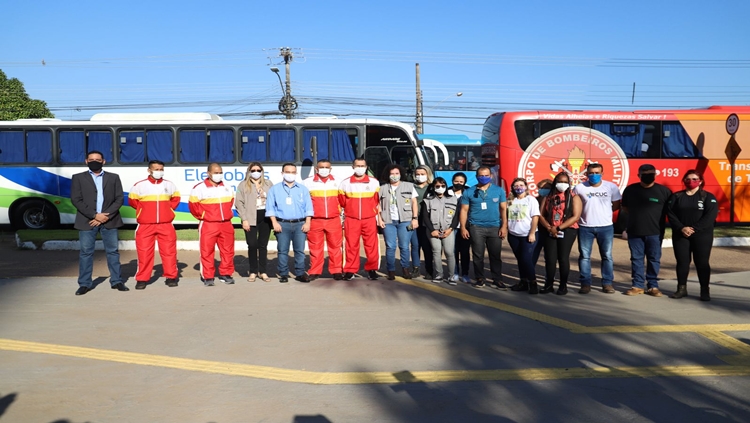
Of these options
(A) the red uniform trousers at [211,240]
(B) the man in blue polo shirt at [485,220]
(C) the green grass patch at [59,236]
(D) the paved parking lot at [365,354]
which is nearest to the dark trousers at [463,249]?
(B) the man in blue polo shirt at [485,220]

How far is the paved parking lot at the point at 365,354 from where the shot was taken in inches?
189

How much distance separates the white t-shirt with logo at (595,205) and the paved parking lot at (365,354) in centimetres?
103

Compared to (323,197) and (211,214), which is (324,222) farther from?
(211,214)

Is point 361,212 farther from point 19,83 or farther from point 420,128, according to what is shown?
point 19,83

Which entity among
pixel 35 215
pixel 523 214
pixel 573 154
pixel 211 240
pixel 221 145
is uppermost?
pixel 221 145

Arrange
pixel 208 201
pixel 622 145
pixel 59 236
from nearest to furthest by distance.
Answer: pixel 208 201, pixel 59 236, pixel 622 145

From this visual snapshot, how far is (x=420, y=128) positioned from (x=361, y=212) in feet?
107

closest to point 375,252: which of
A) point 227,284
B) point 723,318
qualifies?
point 227,284

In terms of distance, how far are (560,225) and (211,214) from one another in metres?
4.80

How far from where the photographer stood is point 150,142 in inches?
711

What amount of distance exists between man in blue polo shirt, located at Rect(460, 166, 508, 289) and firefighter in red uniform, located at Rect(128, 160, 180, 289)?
411cm

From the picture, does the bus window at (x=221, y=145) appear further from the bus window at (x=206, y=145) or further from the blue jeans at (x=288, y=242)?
the blue jeans at (x=288, y=242)

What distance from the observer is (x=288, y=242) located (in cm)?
975

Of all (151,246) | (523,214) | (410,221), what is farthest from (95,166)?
(523,214)
